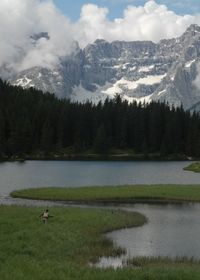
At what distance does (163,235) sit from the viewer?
57.9m

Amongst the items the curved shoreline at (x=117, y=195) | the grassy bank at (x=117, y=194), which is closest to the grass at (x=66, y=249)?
the curved shoreline at (x=117, y=195)

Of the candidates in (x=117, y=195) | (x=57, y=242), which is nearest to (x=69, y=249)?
(x=57, y=242)

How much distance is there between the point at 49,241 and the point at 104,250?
15.6ft

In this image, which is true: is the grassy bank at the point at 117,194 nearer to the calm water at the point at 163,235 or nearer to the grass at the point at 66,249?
the calm water at the point at 163,235

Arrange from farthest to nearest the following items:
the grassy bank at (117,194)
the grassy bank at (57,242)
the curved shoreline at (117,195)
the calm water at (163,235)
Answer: the grassy bank at (117,194)
the curved shoreline at (117,195)
the calm water at (163,235)
the grassy bank at (57,242)

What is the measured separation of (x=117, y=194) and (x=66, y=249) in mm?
43887

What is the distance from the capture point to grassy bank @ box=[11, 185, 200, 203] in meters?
87.2

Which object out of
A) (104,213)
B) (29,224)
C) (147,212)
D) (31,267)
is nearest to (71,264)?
(31,267)

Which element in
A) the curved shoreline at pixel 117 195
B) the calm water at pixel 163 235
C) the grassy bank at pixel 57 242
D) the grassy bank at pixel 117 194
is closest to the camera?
the grassy bank at pixel 57 242

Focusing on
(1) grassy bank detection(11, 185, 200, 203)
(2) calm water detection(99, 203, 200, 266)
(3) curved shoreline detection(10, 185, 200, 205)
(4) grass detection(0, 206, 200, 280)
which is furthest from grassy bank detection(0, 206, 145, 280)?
(1) grassy bank detection(11, 185, 200, 203)

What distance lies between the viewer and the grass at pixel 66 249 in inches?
1465

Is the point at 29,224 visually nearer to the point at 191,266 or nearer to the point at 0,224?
the point at 0,224

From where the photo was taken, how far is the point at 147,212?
74.1 meters

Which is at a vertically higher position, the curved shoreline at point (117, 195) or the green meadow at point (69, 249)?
the curved shoreline at point (117, 195)
